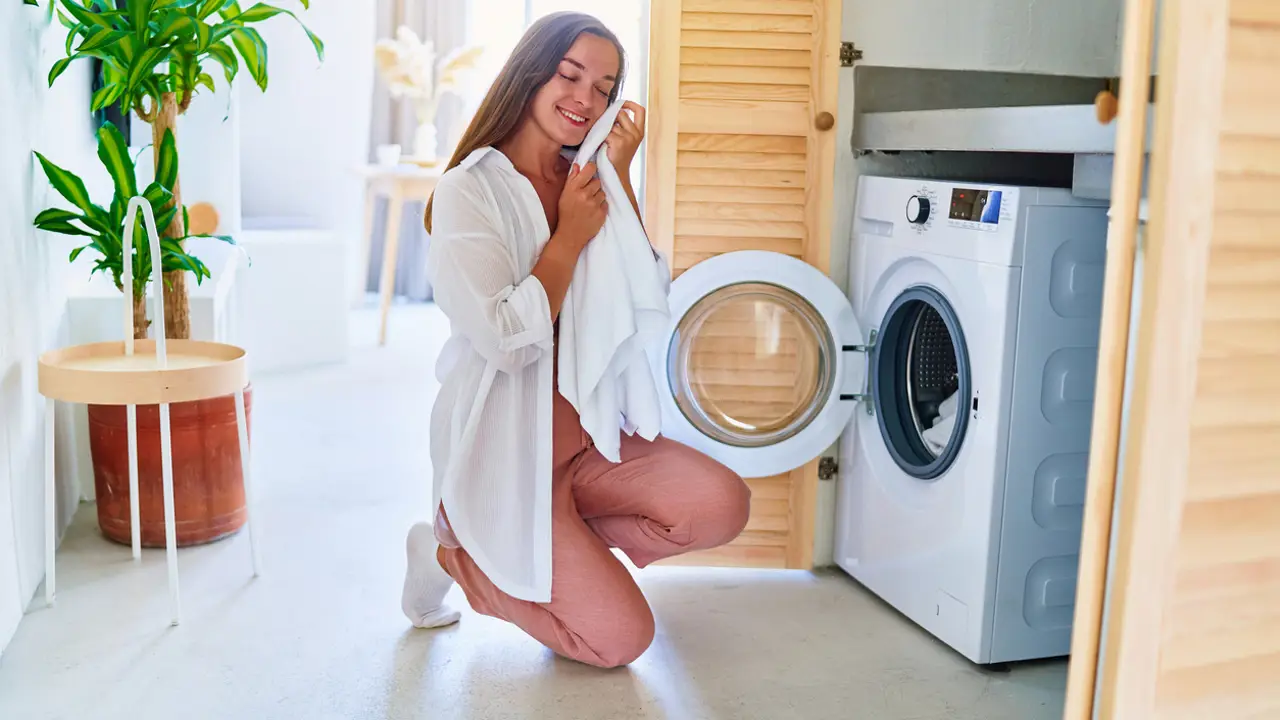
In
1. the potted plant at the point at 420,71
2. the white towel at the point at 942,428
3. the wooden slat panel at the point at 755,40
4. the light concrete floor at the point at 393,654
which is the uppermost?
the potted plant at the point at 420,71

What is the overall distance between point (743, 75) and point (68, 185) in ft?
4.37

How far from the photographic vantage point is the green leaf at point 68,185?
7.34ft

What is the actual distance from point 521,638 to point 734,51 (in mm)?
1206

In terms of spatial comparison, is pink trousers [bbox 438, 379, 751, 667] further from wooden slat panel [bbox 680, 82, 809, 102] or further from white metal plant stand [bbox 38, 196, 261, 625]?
wooden slat panel [bbox 680, 82, 809, 102]

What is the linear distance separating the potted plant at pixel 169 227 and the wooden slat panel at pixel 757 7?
793mm

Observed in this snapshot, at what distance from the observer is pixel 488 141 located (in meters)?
1.90

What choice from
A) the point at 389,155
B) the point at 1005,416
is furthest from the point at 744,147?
the point at 389,155

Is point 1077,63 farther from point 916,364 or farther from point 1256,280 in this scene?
point 1256,280

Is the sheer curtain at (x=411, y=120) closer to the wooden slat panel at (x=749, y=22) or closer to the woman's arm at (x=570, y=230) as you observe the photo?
the wooden slat panel at (x=749, y=22)

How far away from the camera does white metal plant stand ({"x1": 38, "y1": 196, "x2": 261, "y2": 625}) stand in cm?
205

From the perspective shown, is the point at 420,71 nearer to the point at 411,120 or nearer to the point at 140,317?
the point at 411,120

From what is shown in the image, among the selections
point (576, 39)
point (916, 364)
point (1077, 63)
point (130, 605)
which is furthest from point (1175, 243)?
point (130, 605)

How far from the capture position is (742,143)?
2.36 m

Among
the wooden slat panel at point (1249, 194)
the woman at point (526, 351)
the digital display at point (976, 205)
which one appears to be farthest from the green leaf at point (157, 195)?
the wooden slat panel at point (1249, 194)
